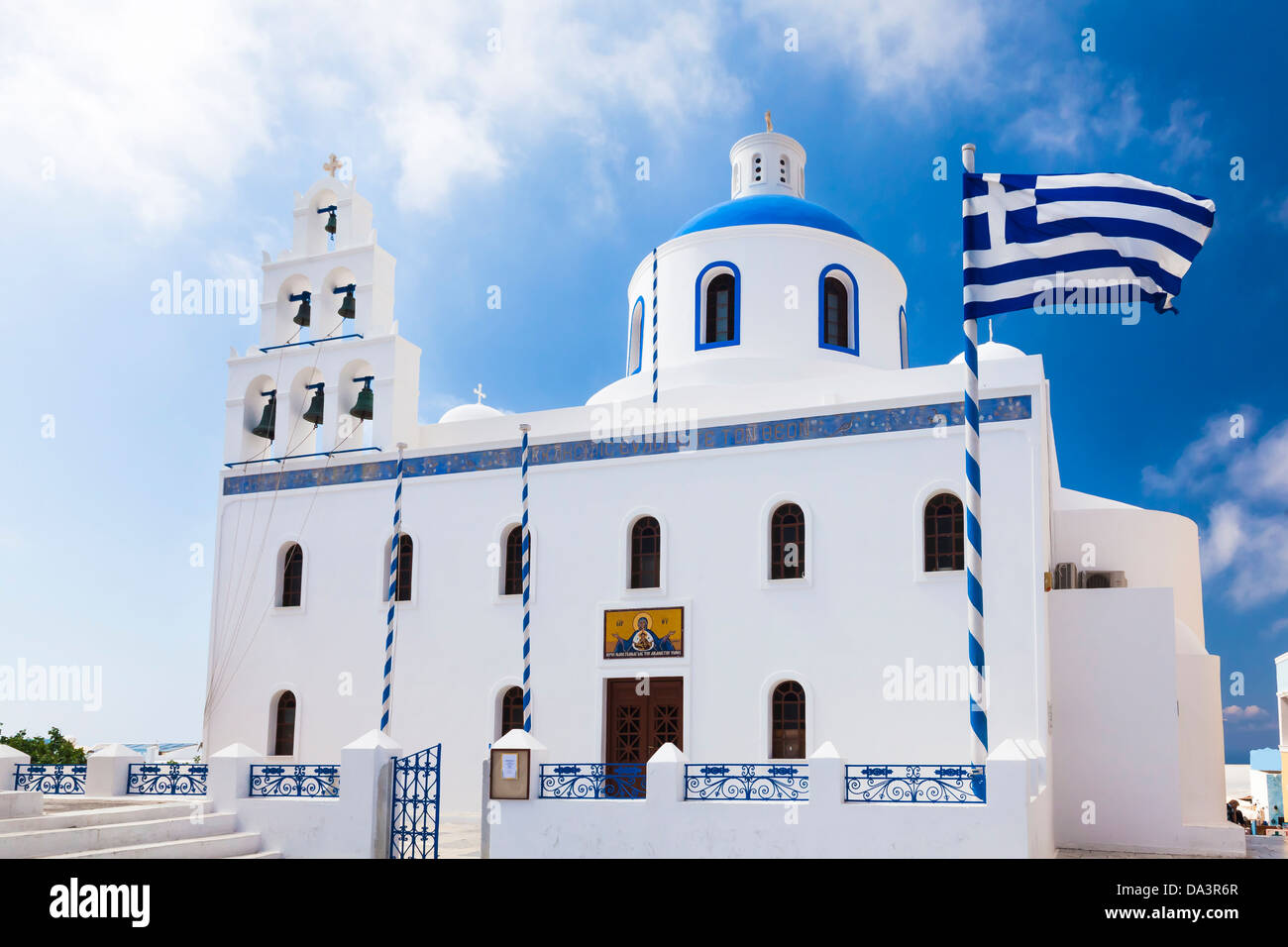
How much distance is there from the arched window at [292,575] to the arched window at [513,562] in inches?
131

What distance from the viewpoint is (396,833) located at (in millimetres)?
11773

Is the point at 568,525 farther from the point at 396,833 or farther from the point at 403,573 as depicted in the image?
the point at 396,833

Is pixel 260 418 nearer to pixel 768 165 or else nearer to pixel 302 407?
pixel 302 407

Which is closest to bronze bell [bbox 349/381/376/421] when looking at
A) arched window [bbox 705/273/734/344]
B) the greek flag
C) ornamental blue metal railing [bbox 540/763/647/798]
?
arched window [bbox 705/273/734/344]

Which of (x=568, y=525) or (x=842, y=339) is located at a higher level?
(x=842, y=339)

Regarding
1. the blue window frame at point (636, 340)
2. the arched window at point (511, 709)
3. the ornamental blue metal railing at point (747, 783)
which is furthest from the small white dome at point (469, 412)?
the ornamental blue metal railing at point (747, 783)

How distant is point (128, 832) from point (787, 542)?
7.92 metres

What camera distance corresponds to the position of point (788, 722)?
45.3ft

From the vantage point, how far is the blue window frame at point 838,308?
18.0 m

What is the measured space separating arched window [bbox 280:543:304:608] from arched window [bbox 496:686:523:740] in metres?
3.80
